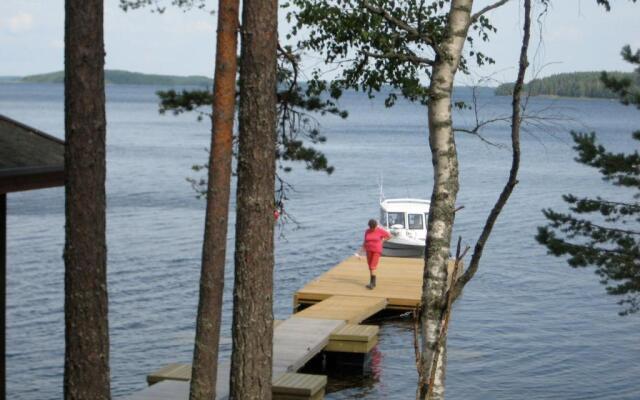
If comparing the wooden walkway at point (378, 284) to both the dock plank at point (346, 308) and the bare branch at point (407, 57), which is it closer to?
the dock plank at point (346, 308)

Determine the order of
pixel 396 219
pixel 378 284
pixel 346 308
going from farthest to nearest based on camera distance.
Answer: pixel 396 219, pixel 378 284, pixel 346 308

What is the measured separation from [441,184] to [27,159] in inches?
144

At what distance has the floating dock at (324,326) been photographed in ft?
49.8

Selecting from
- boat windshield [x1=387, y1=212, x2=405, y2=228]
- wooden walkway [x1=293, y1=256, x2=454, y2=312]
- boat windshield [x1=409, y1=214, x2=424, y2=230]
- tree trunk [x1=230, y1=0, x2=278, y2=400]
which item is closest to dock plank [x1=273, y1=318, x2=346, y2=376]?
wooden walkway [x1=293, y1=256, x2=454, y2=312]

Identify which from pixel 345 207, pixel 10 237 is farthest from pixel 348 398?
pixel 345 207

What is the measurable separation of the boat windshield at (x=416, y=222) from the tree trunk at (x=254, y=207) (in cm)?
2472

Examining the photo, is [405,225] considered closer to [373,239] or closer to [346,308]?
[373,239]

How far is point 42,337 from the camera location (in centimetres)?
2436

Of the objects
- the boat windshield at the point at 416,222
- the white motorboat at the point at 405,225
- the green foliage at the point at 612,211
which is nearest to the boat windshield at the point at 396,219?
the white motorboat at the point at 405,225

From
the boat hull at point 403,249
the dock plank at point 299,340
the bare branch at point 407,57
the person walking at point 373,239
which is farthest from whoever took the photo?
the boat hull at point 403,249

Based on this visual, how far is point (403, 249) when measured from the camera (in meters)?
32.8

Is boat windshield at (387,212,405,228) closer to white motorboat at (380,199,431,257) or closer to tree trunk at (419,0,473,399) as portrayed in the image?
white motorboat at (380,199,431,257)

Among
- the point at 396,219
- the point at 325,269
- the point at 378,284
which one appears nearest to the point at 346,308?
the point at 378,284

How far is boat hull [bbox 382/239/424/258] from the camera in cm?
3275
